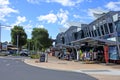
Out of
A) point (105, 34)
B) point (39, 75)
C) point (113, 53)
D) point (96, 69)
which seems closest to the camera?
point (39, 75)

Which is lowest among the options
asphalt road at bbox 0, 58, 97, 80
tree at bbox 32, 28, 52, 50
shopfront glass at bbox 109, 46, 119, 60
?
asphalt road at bbox 0, 58, 97, 80

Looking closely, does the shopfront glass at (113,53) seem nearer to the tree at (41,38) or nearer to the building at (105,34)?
the building at (105,34)

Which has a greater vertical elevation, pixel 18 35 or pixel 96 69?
pixel 18 35

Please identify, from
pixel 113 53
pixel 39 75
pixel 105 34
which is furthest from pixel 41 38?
pixel 39 75

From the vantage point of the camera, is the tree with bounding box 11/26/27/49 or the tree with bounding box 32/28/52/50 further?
the tree with bounding box 11/26/27/49

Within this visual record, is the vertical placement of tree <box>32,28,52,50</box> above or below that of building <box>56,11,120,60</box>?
above

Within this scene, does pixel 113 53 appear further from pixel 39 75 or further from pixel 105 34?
pixel 39 75

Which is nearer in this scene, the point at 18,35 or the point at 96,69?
the point at 96,69

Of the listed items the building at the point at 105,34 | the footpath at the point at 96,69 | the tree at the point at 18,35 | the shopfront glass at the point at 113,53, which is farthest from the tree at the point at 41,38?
the footpath at the point at 96,69

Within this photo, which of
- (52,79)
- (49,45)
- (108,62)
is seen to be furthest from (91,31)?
(49,45)

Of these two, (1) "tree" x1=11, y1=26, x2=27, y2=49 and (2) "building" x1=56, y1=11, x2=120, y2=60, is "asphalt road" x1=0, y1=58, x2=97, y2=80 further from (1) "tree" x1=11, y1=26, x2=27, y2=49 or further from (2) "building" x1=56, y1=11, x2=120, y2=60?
(1) "tree" x1=11, y1=26, x2=27, y2=49

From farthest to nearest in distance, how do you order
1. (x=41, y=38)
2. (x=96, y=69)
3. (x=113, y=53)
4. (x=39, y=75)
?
(x=41, y=38) → (x=113, y=53) → (x=96, y=69) → (x=39, y=75)

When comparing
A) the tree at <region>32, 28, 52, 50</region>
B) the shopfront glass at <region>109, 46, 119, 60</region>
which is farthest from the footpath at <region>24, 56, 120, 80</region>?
the tree at <region>32, 28, 52, 50</region>

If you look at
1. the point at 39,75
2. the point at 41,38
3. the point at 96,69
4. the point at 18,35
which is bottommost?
the point at 39,75
